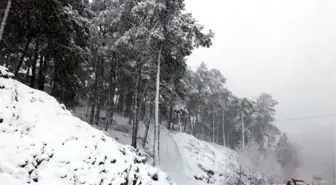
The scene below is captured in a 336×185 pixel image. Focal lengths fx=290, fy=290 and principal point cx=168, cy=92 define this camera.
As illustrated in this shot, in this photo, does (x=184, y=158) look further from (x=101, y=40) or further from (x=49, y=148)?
(x=49, y=148)

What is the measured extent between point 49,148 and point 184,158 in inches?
964

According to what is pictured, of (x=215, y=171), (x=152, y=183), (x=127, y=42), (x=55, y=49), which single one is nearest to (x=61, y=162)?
(x=152, y=183)

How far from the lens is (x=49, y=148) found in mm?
8305

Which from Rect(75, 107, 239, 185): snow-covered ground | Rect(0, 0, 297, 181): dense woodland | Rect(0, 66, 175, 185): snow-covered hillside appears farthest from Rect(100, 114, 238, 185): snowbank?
Rect(0, 66, 175, 185): snow-covered hillside

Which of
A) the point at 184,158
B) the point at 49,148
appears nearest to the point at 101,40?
the point at 184,158

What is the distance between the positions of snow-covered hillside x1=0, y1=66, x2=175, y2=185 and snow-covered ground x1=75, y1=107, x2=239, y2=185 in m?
13.7

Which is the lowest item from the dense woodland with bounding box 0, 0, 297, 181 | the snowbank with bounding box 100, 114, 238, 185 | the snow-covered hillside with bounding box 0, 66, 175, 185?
the snowbank with bounding box 100, 114, 238, 185

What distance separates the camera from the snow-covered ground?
26.0m

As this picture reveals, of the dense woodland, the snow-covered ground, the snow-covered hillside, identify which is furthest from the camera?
the snow-covered ground

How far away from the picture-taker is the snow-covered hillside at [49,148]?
714cm

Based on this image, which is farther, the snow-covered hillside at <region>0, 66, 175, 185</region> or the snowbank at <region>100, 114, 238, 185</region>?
the snowbank at <region>100, 114, 238, 185</region>

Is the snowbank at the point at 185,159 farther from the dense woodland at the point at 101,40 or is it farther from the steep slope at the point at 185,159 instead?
the dense woodland at the point at 101,40

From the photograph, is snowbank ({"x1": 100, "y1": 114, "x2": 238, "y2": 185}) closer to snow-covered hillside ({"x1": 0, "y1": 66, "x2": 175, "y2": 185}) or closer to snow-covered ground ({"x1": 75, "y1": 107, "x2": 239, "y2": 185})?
snow-covered ground ({"x1": 75, "y1": 107, "x2": 239, "y2": 185})

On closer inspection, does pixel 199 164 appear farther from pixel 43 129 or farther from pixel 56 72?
pixel 43 129
